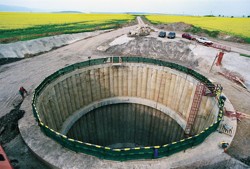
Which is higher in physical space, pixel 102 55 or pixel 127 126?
pixel 102 55

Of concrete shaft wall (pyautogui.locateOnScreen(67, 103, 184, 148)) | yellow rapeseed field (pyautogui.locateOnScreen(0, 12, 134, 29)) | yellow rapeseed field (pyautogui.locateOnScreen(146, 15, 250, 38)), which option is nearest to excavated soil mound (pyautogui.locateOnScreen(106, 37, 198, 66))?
concrete shaft wall (pyautogui.locateOnScreen(67, 103, 184, 148))

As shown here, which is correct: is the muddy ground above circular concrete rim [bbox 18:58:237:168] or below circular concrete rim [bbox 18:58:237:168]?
below

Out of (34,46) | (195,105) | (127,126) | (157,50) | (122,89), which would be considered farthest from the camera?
(157,50)

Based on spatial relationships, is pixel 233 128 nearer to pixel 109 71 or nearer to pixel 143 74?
pixel 143 74

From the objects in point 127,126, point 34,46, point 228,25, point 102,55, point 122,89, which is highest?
point 228,25

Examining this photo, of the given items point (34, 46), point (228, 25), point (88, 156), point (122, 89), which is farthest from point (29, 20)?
point (228, 25)

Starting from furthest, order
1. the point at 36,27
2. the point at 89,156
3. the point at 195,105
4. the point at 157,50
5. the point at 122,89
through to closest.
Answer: the point at 36,27, the point at 157,50, the point at 122,89, the point at 195,105, the point at 89,156

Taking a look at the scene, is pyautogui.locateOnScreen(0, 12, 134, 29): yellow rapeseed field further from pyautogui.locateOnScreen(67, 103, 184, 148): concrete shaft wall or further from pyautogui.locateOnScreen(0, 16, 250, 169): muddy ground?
pyautogui.locateOnScreen(67, 103, 184, 148): concrete shaft wall

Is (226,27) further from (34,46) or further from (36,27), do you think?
(36,27)
